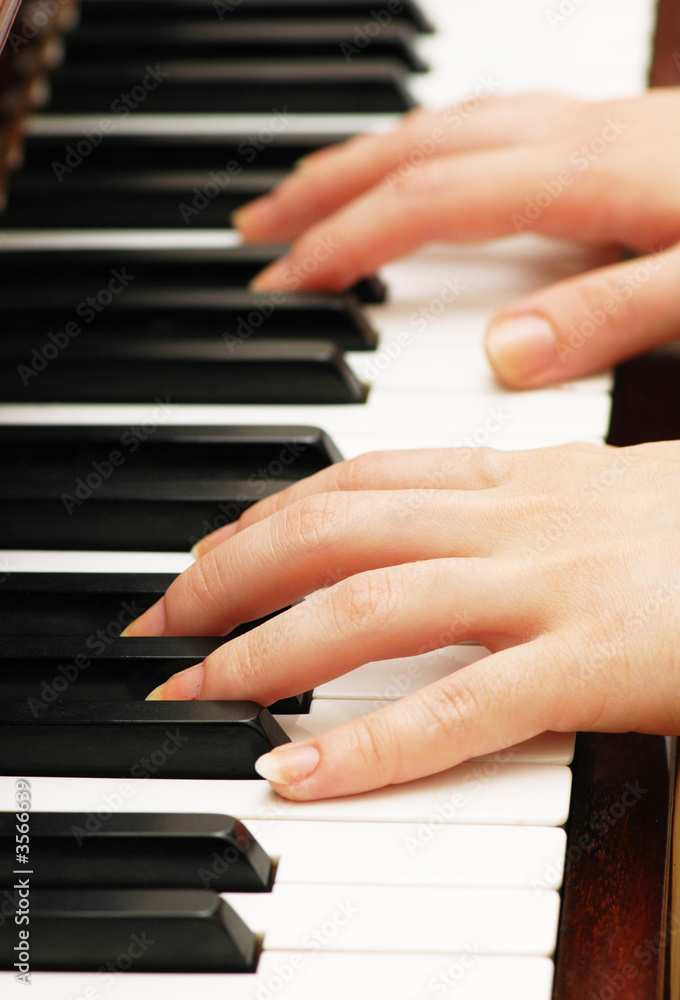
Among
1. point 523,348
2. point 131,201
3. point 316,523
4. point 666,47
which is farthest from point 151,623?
point 666,47

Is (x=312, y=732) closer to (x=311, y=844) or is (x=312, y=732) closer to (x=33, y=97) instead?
(x=311, y=844)

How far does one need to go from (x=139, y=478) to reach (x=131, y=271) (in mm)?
378

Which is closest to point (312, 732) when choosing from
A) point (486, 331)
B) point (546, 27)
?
point (486, 331)

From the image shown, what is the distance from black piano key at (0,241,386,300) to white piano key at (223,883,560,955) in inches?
33.4

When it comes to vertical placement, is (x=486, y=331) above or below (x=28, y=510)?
above

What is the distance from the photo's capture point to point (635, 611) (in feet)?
2.99

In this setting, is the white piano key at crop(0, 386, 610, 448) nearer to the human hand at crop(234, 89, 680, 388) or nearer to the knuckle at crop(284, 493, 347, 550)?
the human hand at crop(234, 89, 680, 388)

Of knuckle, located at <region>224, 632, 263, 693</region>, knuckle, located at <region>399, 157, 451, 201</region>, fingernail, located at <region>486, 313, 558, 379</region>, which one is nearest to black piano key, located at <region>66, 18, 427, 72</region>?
knuckle, located at <region>399, 157, 451, 201</region>

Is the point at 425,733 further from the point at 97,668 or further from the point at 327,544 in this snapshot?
Answer: the point at 97,668

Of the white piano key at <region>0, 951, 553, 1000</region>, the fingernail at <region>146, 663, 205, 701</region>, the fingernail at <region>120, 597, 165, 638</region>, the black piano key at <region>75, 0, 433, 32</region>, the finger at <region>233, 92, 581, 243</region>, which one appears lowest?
the white piano key at <region>0, 951, 553, 1000</region>

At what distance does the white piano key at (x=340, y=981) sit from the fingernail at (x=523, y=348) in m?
0.70

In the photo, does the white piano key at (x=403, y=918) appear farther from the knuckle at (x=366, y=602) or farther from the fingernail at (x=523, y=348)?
the fingernail at (x=523, y=348)

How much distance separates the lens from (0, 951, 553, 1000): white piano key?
77cm

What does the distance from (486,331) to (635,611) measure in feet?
1.72
